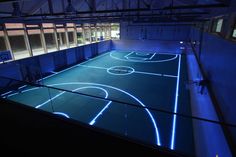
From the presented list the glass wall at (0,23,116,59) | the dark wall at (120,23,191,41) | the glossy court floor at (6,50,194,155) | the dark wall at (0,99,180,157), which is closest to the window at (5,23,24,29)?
the glass wall at (0,23,116,59)

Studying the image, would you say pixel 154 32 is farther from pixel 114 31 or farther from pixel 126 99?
pixel 126 99

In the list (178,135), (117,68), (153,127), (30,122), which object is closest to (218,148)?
(178,135)

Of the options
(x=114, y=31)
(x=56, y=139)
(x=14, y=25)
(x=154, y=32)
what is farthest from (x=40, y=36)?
(x=114, y=31)

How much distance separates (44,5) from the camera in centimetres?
1005

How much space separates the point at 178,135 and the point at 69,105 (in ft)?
16.3

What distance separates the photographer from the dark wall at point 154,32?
19.2m

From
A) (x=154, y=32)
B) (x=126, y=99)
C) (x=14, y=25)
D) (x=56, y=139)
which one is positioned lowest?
(x=126, y=99)

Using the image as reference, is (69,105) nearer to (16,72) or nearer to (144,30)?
(16,72)

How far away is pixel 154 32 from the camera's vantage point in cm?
2055

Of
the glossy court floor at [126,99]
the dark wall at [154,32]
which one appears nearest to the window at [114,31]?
the dark wall at [154,32]

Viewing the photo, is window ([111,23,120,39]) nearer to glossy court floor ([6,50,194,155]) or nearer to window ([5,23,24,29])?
glossy court floor ([6,50,194,155])

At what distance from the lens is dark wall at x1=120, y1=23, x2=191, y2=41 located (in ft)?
63.1

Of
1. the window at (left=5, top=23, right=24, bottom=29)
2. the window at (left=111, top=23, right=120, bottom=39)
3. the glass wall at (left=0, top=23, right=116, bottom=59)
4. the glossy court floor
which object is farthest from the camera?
the window at (left=111, top=23, right=120, bottom=39)

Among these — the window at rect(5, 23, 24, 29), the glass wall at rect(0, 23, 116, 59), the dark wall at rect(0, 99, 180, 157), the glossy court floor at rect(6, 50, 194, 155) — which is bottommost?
the glossy court floor at rect(6, 50, 194, 155)
